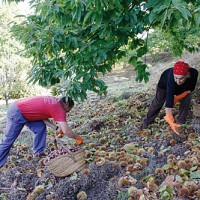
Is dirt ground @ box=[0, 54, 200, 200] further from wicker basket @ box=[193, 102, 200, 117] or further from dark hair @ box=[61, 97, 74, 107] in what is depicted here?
dark hair @ box=[61, 97, 74, 107]

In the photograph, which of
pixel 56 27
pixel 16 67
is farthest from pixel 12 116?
pixel 16 67

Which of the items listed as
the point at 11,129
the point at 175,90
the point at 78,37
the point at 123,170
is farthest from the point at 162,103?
the point at 11,129

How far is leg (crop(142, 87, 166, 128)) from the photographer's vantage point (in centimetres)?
443

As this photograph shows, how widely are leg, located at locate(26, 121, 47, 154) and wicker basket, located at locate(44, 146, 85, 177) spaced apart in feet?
3.09

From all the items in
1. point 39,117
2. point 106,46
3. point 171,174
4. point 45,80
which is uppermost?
point 106,46

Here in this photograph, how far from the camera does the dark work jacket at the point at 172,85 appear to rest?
387 cm

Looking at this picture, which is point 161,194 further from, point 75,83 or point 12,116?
point 12,116

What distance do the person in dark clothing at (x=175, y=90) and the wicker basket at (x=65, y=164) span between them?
1.34m

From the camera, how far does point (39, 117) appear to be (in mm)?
3979

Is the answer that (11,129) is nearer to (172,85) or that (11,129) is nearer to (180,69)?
(172,85)

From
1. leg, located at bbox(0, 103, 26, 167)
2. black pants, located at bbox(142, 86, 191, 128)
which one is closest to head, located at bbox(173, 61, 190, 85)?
black pants, located at bbox(142, 86, 191, 128)

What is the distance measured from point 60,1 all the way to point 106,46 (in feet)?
2.75

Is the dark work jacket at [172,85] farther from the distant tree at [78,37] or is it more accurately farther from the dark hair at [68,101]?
the dark hair at [68,101]

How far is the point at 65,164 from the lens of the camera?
3285mm
